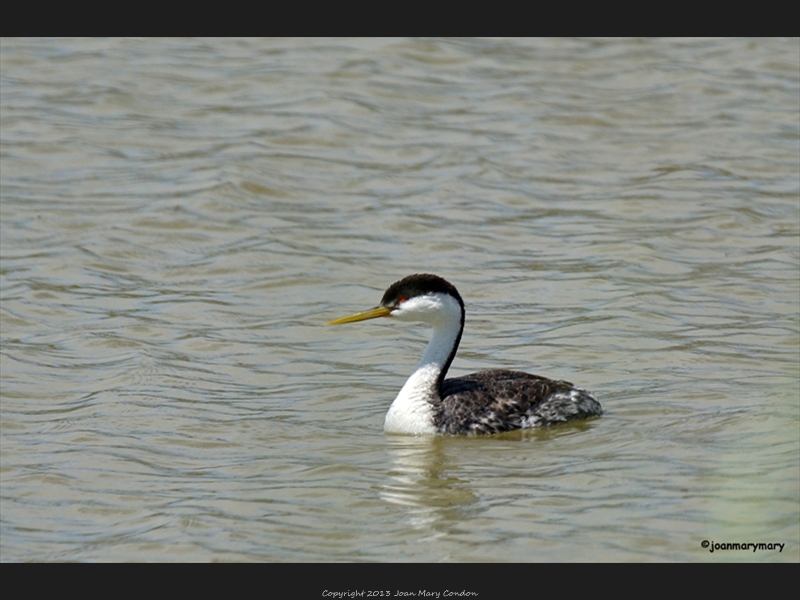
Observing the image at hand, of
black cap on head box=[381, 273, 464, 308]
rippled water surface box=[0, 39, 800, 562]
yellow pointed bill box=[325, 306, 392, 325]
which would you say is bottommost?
rippled water surface box=[0, 39, 800, 562]

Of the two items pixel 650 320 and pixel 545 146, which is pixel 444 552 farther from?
pixel 545 146

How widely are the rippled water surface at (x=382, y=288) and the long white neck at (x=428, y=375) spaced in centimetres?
13

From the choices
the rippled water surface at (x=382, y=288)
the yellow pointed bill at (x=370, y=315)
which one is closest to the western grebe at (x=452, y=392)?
the yellow pointed bill at (x=370, y=315)

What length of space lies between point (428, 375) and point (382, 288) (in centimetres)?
317

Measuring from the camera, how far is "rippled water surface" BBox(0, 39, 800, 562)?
8.01m

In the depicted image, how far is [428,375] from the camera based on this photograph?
10.0 m

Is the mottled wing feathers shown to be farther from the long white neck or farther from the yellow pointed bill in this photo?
the yellow pointed bill

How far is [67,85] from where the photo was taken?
738 inches

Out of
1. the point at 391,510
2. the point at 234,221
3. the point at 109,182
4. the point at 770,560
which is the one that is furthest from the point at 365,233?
the point at 770,560

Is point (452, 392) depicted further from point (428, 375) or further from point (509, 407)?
point (509, 407)

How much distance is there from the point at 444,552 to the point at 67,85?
12981 millimetres

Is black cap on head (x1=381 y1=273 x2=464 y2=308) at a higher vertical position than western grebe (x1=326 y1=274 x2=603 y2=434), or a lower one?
higher

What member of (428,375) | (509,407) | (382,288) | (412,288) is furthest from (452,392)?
(382,288)

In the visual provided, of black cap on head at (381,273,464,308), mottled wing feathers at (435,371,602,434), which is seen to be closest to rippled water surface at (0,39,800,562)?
mottled wing feathers at (435,371,602,434)
